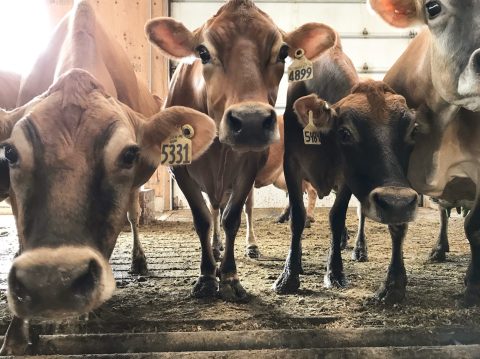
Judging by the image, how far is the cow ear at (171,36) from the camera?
10.8ft

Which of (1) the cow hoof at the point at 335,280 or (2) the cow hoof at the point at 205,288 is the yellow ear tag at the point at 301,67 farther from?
(2) the cow hoof at the point at 205,288

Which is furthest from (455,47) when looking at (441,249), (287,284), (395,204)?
(441,249)

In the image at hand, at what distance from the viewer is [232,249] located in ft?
10.7

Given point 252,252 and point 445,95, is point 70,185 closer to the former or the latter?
point 445,95

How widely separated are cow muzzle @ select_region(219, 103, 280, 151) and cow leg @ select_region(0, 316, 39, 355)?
1.33m

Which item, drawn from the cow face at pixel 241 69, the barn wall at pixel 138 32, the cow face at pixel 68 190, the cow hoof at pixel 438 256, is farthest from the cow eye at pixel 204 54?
the barn wall at pixel 138 32

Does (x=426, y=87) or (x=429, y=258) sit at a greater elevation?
(x=426, y=87)

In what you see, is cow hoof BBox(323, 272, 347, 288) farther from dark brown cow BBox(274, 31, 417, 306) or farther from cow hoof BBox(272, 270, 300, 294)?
cow hoof BBox(272, 270, 300, 294)

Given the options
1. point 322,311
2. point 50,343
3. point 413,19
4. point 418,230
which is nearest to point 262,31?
point 413,19

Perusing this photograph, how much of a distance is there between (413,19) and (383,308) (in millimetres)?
1834

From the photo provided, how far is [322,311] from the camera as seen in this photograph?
9.16 ft

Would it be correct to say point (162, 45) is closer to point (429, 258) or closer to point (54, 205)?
point (54, 205)

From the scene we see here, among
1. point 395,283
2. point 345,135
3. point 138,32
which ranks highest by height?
point 138,32

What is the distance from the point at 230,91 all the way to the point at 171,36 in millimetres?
852
